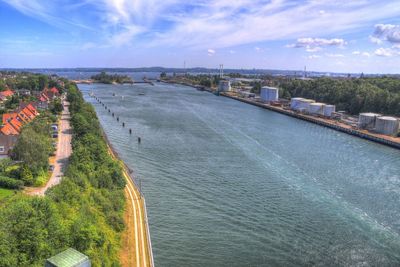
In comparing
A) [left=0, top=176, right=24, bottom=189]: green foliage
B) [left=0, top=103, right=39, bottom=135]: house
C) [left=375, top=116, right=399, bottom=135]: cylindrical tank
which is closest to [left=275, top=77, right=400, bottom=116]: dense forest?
[left=375, top=116, right=399, bottom=135]: cylindrical tank

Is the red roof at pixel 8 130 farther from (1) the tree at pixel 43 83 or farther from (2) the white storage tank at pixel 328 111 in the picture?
(1) the tree at pixel 43 83

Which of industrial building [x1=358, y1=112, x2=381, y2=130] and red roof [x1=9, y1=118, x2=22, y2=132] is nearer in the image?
red roof [x1=9, y1=118, x2=22, y2=132]

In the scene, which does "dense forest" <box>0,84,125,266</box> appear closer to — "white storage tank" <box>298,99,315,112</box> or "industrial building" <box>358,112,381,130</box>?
"industrial building" <box>358,112,381,130</box>

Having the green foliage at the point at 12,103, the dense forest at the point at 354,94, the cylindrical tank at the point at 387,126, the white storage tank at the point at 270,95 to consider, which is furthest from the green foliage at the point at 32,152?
the white storage tank at the point at 270,95

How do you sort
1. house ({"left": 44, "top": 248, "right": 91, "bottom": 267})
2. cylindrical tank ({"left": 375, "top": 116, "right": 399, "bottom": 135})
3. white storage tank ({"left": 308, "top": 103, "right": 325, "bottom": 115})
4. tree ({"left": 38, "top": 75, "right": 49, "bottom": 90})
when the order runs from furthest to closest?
tree ({"left": 38, "top": 75, "right": 49, "bottom": 90})
white storage tank ({"left": 308, "top": 103, "right": 325, "bottom": 115})
cylindrical tank ({"left": 375, "top": 116, "right": 399, "bottom": 135})
house ({"left": 44, "top": 248, "right": 91, "bottom": 267})

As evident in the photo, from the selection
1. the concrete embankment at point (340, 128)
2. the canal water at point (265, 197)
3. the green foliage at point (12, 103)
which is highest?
the green foliage at point (12, 103)

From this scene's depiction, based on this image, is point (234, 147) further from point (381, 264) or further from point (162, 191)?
point (381, 264)
